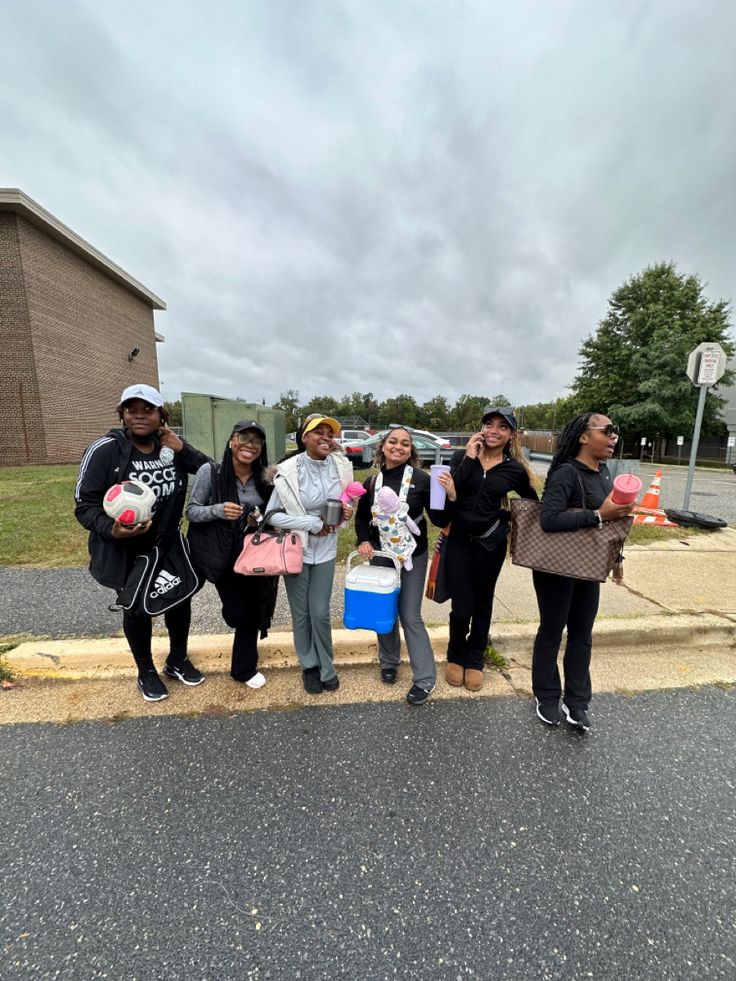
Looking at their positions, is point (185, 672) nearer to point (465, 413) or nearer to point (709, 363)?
point (709, 363)

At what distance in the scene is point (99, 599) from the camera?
398cm

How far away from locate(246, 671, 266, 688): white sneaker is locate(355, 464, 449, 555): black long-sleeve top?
114cm

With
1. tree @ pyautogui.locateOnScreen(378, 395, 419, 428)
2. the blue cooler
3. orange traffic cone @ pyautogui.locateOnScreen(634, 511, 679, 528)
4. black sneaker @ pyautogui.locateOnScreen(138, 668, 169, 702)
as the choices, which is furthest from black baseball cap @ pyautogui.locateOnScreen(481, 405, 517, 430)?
tree @ pyautogui.locateOnScreen(378, 395, 419, 428)

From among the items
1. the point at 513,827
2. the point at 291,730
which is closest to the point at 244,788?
the point at 291,730

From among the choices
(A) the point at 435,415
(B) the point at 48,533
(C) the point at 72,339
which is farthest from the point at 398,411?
(B) the point at 48,533

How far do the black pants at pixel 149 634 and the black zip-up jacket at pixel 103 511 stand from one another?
0.30m

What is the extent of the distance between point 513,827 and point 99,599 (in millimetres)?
3784

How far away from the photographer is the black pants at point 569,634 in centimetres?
252

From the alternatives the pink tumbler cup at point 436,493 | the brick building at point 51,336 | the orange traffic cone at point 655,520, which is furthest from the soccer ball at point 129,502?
the brick building at point 51,336

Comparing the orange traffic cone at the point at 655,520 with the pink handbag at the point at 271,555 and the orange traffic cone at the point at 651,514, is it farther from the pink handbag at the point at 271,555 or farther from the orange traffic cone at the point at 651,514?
the pink handbag at the point at 271,555

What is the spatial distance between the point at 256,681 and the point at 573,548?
216 centimetres

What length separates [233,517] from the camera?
98.3 inches

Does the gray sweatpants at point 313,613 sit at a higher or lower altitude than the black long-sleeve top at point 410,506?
lower

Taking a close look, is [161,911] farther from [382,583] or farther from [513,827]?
[382,583]
